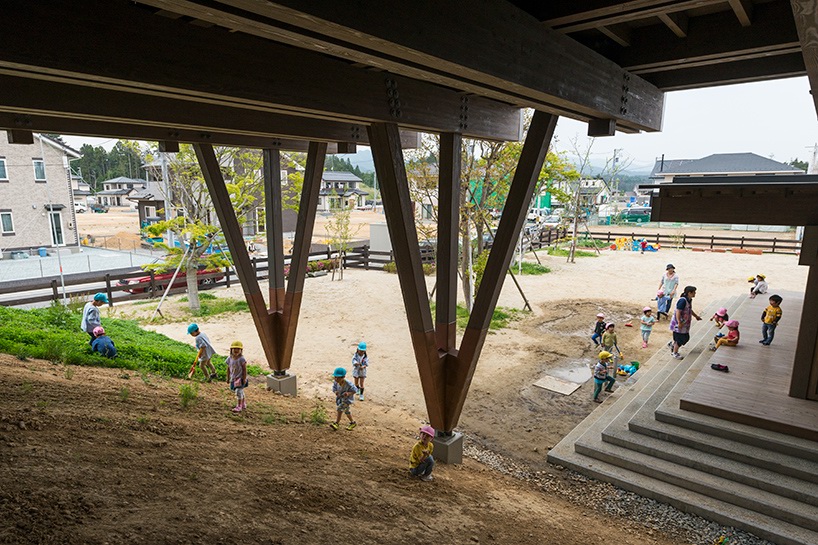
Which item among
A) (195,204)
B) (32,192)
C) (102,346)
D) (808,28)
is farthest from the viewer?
(32,192)

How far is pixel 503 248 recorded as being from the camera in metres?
4.88

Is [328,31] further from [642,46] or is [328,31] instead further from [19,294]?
[19,294]

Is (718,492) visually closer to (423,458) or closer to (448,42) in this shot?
(423,458)

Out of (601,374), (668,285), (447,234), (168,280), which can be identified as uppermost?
(447,234)

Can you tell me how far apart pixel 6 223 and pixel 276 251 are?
2026 centimetres

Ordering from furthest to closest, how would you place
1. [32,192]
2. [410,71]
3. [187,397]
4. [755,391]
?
[32,192] → [755,391] → [187,397] → [410,71]

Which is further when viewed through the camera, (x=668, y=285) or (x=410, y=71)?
(x=668, y=285)

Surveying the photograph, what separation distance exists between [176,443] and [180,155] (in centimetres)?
1126

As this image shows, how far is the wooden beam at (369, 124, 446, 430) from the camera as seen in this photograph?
4477mm

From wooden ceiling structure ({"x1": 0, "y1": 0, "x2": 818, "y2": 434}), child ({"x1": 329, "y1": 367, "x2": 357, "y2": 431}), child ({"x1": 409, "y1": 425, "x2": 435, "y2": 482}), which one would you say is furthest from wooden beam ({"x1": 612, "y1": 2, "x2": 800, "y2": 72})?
child ({"x1": 329, "y1": 367, "x2": 357, "y2": 431})

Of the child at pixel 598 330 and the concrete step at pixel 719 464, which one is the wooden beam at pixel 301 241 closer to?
the concrete step at pixel 719 464

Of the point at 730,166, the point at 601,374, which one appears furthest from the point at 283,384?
the point at 730,166

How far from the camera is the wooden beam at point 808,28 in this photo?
1564mm

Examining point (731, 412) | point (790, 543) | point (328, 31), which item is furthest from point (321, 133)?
point (790, 543)
